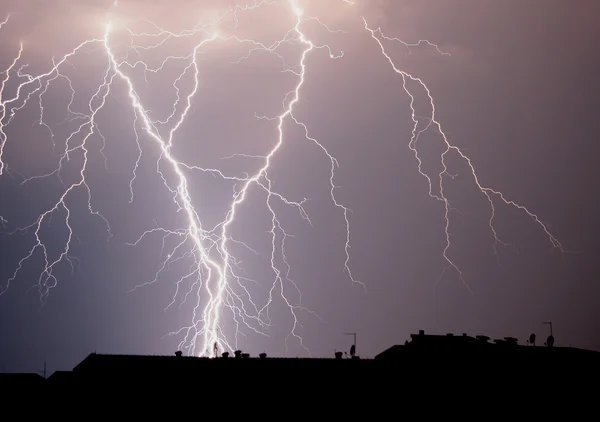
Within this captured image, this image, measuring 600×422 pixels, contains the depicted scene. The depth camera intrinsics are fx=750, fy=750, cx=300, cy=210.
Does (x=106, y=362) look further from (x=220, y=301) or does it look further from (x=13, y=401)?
(x=220, y=301)

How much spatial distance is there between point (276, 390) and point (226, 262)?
989cm

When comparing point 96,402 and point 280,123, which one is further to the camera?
point 280,123

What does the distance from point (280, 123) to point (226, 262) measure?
19.6 ft

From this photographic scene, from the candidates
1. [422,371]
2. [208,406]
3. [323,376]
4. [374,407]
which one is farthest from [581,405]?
[208,406]

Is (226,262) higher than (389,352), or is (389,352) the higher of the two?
(226,262)

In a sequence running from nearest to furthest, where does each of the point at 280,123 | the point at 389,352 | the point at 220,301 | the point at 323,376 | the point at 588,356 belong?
the point at 323,376, the point at 588,356, the point at 389,352, the point at 220,301, the point at 280,123

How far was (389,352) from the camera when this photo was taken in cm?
2388

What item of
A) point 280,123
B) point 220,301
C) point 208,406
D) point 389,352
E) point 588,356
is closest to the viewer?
point 208,406

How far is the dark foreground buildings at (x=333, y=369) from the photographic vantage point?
19375mm

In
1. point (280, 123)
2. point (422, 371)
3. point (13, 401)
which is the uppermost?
point (280, 123)

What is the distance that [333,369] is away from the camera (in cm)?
2031

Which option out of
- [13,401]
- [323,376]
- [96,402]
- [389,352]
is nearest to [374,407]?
[323,376]

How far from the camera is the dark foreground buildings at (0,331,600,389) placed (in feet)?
63.6

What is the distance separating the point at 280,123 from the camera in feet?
98.0
